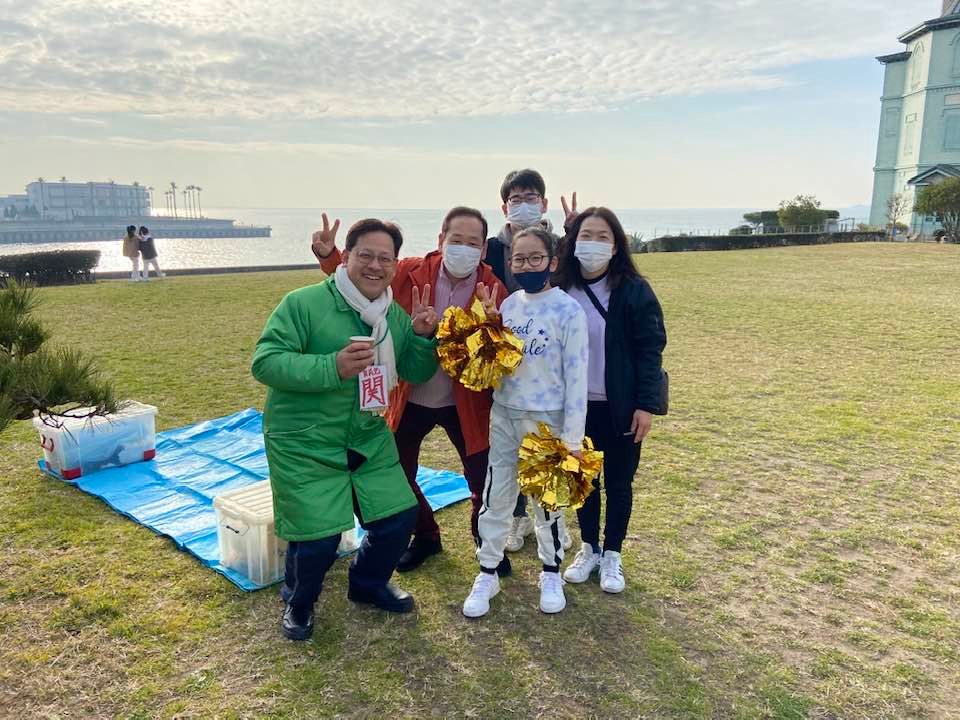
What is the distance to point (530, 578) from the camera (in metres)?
3.45

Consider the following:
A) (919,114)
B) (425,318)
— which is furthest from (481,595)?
(919,114)

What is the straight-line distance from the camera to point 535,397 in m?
2.96

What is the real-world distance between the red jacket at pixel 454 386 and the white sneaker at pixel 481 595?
0.61 meters

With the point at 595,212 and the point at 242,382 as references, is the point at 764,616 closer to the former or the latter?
→ the point at 595,212

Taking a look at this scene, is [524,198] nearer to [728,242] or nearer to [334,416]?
[334,416]

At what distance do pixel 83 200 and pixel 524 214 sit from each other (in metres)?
113

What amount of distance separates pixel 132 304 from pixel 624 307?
12.6 m

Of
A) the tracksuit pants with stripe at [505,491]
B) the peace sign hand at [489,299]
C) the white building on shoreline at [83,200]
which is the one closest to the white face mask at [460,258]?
the peace sign hand at [489,299]

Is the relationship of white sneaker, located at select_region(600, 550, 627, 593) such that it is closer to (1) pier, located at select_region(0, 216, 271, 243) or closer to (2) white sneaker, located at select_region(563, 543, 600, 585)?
(2) white sneaker, located at select_region(563, 543, 600, 585)

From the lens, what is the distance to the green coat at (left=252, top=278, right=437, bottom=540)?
2.69 metres

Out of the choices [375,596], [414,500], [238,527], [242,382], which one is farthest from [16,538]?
[242,382]

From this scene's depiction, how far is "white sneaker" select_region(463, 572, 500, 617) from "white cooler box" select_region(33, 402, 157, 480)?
284cm

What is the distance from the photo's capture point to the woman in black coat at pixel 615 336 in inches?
120

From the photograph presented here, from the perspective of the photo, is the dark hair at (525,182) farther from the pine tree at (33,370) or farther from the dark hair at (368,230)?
the pine tree at (33,370)
